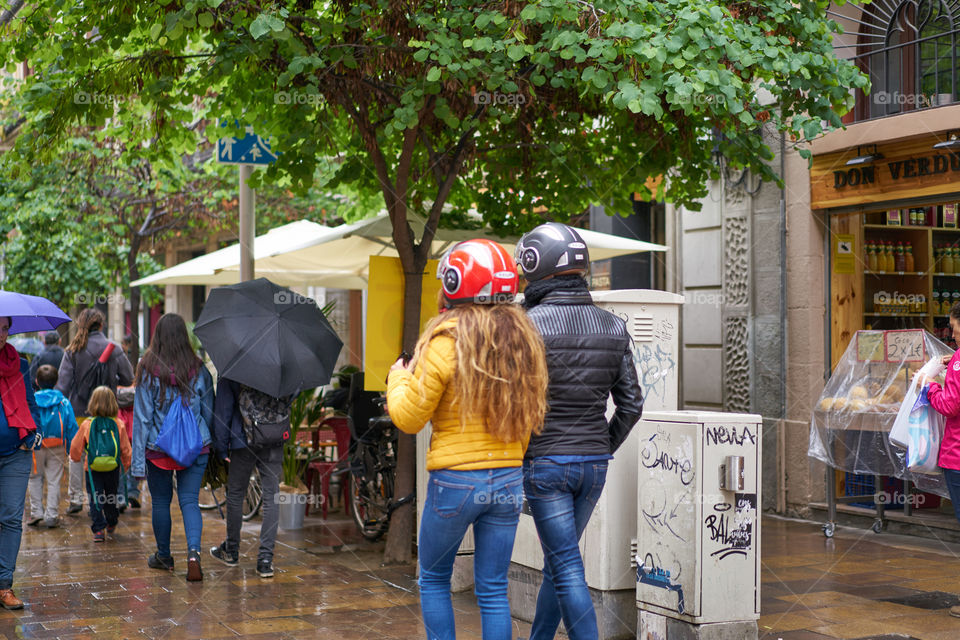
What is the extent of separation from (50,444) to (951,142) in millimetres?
8233

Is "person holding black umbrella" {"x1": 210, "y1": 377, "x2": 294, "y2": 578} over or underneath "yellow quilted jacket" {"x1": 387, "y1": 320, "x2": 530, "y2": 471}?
underneath

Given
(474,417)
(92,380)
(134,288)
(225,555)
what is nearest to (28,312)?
(225,555)

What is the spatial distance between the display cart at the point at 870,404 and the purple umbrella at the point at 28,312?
Answer: 6.08 m

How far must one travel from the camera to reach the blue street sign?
358 inches

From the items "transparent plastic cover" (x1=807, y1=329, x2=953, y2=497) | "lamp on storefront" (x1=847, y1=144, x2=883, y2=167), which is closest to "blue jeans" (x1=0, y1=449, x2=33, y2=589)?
"transparent plastic cover" (x1=807, y1=329, x2=953, y2=497)

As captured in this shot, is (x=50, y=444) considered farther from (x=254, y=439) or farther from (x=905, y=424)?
(x=905, y=424)

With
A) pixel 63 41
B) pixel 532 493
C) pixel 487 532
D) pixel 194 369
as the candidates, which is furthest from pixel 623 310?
pixel 63 41

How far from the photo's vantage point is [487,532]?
4.16 m

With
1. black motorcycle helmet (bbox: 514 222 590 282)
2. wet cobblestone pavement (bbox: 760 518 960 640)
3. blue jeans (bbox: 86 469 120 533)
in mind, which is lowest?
wet cobblestone pavement (bbox: 760 518 960 640)

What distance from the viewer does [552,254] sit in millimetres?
4738

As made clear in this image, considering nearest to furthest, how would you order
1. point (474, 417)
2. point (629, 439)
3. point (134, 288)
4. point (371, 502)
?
point (474, 417) → point (629, 439) → point (371, 502) → point (134, 288)

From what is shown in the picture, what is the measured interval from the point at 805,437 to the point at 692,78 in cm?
498

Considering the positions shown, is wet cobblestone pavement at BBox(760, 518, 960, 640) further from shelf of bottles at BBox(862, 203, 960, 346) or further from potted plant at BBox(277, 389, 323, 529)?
potted plant at BBox(277, 389, 323, 529)

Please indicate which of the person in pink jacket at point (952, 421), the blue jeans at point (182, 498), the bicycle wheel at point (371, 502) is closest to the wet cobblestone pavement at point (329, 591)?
the bicycle wheel at point (371, 502)
